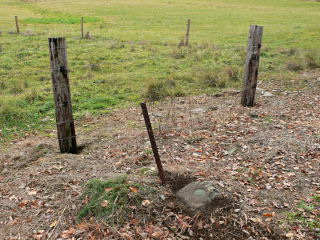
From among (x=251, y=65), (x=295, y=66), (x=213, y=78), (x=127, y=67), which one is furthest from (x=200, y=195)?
(x=127, y=67)

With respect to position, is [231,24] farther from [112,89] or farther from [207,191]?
[207,191]

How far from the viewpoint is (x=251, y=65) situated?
8.33m

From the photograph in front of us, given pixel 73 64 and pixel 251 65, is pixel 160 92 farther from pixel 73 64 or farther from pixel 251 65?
pixel 73 64

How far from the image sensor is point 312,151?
20.1ft

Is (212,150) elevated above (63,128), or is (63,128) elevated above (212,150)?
(63,128)

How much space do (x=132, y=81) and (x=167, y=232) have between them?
340 inches

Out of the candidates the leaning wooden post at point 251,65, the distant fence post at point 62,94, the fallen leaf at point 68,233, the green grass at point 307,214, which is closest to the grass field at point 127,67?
the distant fence post at point 62,94

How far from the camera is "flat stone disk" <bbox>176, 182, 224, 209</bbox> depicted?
4570 millimetres

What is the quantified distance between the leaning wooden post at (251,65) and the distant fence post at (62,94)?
15.0ft

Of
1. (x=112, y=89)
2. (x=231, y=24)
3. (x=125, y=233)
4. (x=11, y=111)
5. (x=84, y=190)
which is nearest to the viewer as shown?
(x=125, y=233)

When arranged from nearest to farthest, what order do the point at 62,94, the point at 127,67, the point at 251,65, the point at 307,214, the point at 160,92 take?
the point at 307,214 < the point at 62,94 < the point at 251,65 < the point at 160,92 < the point at 127,67

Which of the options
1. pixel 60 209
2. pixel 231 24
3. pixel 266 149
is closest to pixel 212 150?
pixel 266 149

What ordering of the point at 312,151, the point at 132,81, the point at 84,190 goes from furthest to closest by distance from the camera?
the point at 132,81 < the point at 312,151 < the point at 84,190

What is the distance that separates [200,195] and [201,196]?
0.07 ft
